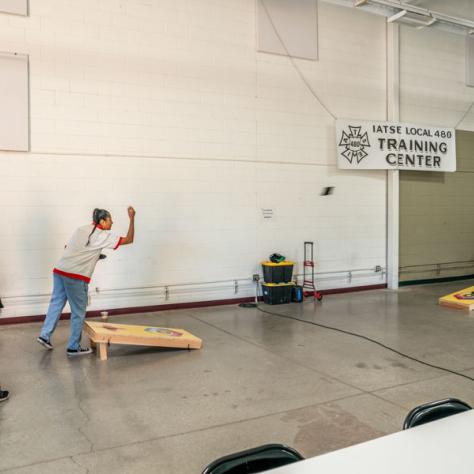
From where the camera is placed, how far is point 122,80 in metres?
7.42

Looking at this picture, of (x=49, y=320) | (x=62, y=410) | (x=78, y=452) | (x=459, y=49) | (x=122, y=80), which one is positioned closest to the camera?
(x=78, y=452)

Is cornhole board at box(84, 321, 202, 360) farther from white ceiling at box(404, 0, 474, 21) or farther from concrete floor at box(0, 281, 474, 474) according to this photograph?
white ceiling at box(404, 0, 474, 21)

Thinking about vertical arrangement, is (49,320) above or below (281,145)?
below

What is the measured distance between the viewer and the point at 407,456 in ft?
5.61

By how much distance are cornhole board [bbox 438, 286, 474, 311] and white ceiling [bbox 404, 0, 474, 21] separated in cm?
571

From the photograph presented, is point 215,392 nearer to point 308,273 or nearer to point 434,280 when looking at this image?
point 308,273

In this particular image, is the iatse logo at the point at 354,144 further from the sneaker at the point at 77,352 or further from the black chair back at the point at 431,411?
the black chair back at the point at 431,411

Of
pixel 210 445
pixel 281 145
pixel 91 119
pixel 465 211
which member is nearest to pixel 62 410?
pixel 210 445

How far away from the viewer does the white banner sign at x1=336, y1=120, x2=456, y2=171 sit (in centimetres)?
923

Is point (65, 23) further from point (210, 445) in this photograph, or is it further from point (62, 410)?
point (210, 445)

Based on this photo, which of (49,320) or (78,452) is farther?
(49,320)

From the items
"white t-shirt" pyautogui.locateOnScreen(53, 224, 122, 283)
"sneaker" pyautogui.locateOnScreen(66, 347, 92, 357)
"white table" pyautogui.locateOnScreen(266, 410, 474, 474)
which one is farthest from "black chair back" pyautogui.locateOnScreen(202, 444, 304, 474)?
"sneaker" pyautogui.locateOnScreen(66, 347, 92, 357)

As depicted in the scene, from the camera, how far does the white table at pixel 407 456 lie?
1623mm

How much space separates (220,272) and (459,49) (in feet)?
24.0
